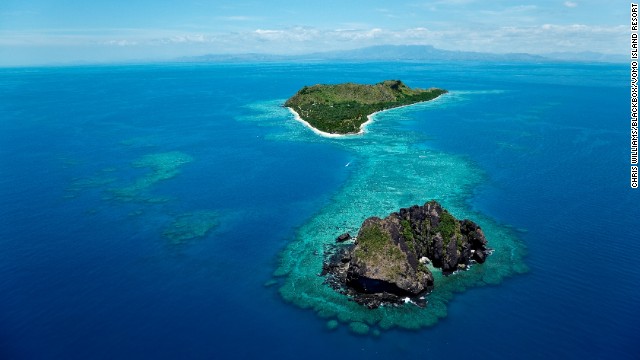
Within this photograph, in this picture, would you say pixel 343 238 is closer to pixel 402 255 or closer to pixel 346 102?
pixel 402 255

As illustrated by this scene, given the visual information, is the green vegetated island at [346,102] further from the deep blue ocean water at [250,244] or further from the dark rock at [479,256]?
the dark rock at [479,256]

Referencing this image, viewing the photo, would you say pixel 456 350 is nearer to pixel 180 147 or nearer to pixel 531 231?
pixel 531 231

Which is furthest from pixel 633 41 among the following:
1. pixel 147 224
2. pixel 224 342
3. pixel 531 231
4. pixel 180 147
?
pixel 180 147

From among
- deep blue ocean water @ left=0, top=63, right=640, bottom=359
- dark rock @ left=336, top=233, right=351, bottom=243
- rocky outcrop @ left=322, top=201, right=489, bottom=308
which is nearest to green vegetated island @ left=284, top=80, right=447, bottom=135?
deep blue ocean water @ left=0, top=63, right=640, bottom=359

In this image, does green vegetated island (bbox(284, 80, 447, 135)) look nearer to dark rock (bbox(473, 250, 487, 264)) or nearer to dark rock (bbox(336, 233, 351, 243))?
dark rock (bbox(336, 233, 351, 243))

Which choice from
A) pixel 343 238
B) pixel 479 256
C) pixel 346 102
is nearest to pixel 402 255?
pixel 343 238

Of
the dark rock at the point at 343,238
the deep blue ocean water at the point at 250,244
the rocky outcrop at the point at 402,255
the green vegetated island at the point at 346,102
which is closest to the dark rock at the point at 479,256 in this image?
the rocky outcrop at the point at 402,255

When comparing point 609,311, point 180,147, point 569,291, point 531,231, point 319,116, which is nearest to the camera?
point 609,311
